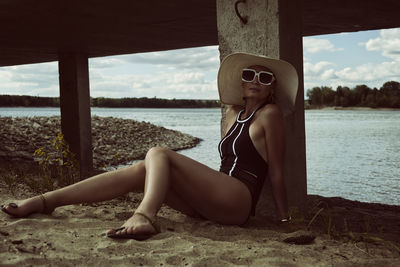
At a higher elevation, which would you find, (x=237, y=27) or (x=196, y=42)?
(x=196, y=42)

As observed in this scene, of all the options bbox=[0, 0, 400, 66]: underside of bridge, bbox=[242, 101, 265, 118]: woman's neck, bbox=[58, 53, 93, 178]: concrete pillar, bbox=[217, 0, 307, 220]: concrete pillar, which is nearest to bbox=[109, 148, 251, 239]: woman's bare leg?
bbox=[242, 101, 265, 118]: woman's neck

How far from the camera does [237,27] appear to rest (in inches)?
173

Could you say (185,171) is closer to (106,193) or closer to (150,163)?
(150,163)

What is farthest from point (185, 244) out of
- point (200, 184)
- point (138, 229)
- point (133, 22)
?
point (133, 22)

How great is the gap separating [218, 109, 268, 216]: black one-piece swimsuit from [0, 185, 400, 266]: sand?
1.24 ft

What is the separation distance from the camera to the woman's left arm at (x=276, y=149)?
3484 millimetres

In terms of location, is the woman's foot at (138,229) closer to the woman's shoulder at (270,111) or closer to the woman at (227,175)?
the woman at (227,175)

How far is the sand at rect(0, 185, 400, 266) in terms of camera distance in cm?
261

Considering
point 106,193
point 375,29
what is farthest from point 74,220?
point 375,29

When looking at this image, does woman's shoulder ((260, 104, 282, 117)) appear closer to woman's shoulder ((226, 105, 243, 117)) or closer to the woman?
the woman

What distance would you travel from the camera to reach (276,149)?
11.4ft

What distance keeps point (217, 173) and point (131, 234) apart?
2.75ft

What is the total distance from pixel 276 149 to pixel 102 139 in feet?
51.1

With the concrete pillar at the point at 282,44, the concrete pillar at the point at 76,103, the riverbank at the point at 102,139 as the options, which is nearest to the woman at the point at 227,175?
the concrete pillar at the point at 282,44
